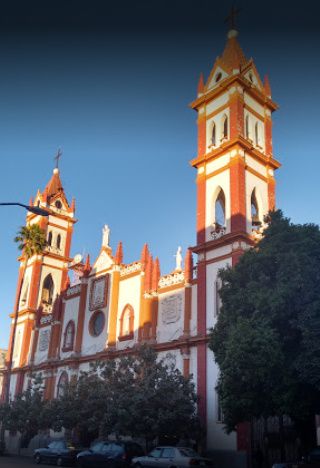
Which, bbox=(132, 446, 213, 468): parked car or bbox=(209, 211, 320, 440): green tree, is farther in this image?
bbox=(132, 446, 213, 468): parked car

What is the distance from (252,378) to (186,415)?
9107 mm

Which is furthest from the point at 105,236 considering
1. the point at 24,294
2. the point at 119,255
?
the point at 24,294

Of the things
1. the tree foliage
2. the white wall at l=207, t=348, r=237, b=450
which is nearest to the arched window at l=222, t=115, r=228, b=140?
the white wall at l=207, t=348, r=237, b=450

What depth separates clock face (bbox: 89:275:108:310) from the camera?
4191 centimetres

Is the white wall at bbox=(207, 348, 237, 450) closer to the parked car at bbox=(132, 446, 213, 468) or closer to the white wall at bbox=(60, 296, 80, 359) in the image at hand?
the parked car at bbox=(132, 446, 213, 468)

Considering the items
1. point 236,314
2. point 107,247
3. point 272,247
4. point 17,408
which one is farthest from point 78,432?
point 272,247

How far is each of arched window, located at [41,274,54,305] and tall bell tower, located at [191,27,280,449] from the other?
24.2 metres

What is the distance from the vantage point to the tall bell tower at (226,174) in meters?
→ 31.8

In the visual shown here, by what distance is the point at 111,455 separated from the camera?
1004 inches

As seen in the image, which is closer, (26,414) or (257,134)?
(257,134)

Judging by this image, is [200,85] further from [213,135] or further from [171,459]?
[171,459]

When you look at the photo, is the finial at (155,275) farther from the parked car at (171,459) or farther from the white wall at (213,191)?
the parked car at (171,459)

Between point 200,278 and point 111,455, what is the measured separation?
1250 cm

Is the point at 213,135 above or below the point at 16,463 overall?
above
